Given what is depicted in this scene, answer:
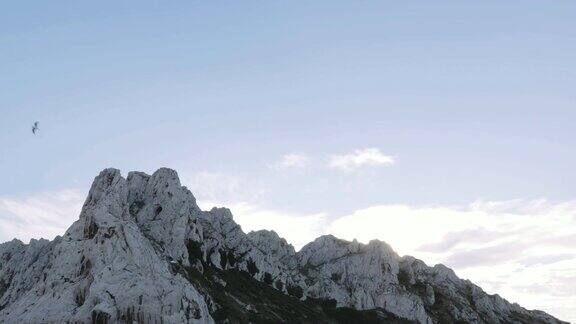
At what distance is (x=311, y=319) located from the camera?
172 meters

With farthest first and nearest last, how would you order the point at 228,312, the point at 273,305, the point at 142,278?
the point at 273,305, the point at 228,312, the point at 142,278

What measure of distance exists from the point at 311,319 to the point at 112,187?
241 ft

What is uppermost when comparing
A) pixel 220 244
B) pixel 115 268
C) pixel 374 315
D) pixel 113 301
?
pixel 220 244

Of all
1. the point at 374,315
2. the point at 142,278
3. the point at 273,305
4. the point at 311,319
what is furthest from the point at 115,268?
the point at 374,315

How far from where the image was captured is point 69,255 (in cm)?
11481

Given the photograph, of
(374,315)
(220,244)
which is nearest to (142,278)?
(220,244)

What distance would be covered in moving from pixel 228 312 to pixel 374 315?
7774 centimetres

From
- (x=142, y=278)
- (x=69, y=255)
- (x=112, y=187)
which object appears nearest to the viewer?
(x=142, y=278)

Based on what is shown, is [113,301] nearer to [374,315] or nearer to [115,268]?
[115,268]

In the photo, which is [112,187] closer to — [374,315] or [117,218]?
[117,218]

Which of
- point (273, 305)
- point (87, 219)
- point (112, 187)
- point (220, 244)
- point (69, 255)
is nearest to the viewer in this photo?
point (69, 255)

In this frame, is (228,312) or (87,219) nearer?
(87,219)

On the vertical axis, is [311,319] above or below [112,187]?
below

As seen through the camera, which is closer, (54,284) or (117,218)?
(54,284)
